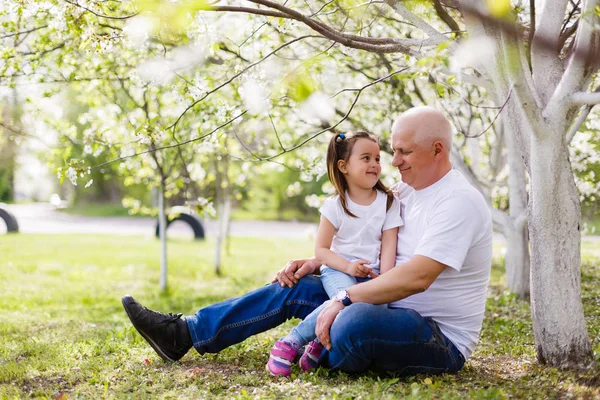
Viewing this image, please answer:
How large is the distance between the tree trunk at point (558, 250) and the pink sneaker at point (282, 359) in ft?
4.89

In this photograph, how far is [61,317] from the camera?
677 cm

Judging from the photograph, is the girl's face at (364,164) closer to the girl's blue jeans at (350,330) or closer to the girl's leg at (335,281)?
the girl's leg at (335,281)

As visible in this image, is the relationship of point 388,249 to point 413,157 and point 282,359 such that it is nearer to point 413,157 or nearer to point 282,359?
point 413,157

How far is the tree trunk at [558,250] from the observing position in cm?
367

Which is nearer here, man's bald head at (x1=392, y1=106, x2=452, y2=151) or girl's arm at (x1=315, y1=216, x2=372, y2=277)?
man's bald head at (x1=392, y1=106, x2=452, y2=151)

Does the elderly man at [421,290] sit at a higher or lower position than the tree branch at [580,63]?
lower

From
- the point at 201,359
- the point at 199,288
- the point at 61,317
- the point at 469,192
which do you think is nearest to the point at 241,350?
the point at 201,359

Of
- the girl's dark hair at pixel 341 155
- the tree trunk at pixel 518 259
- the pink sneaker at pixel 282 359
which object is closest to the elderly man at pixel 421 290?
the pink sneaker at pixel 282 359

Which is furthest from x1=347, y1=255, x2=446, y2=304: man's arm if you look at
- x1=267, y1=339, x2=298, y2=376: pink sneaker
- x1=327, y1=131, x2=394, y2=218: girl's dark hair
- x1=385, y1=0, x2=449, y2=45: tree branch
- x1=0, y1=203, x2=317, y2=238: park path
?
x1=0, y1=203, x2=317, y2=238: park path

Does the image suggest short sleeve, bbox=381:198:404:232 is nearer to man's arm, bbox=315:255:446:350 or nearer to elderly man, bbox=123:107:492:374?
elderly man, bbox=123:107:492:374

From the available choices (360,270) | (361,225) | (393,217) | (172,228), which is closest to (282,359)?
(360,270)

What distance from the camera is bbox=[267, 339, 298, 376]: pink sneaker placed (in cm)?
374

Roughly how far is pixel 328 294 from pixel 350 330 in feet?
1.66

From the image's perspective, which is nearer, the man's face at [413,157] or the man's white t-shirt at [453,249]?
the man's white t-shirt at [453,249]
